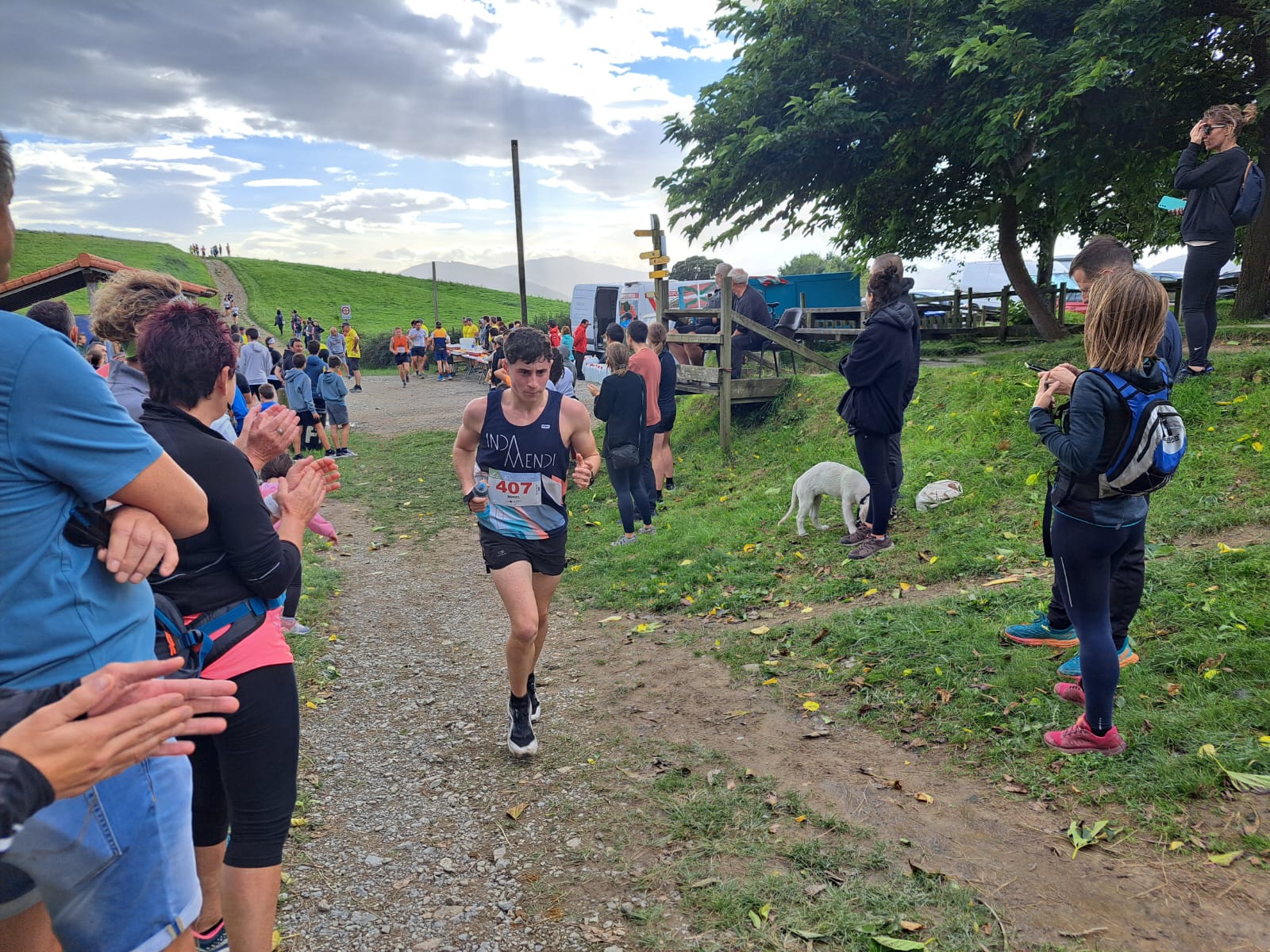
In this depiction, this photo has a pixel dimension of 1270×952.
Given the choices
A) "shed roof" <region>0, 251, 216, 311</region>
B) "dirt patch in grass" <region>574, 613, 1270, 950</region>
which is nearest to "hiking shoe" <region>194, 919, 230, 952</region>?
"dirt patch in grass" <region>574, 613, 1270, 950</region>

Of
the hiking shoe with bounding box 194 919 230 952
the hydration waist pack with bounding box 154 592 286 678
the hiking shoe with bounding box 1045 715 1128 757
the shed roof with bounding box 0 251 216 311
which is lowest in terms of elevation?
the hiking shoe with bounding box 194 919 230 952

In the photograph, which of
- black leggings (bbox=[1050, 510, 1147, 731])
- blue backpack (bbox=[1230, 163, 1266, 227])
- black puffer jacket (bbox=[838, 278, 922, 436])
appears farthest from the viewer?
black puffer jacket (bbox=[838, 278, 922, 436])

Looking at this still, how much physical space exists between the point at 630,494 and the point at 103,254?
3108 inches

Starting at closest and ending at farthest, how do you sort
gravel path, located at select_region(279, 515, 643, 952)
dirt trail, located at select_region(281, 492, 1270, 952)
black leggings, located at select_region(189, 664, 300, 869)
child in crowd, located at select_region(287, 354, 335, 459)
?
black leggings, located at select_region(189, 664, 300, 869) → dirt trail, located at select_region(281, 492, 1270, 952) → gravel path, located at select_region(279, 515, 643, 952) → child in crowd, located at select_region(287, 354, 335, 459)

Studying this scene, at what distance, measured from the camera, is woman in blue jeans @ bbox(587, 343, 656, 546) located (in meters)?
8.34

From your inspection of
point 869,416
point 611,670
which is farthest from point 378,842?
point 869,416

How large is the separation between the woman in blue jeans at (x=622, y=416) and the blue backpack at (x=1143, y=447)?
535 centimetres

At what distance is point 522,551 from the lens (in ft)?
14.1

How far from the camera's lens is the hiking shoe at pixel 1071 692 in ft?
13.4

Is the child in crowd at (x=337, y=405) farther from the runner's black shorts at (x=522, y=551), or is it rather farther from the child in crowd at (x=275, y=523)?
the runner's black shorts at (x=522, y=551)

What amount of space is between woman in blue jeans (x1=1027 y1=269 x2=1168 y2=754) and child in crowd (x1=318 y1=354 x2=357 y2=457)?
1287cm

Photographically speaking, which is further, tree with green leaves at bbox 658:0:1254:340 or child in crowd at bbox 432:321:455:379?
child in crowd at bbox 432:321:455:379

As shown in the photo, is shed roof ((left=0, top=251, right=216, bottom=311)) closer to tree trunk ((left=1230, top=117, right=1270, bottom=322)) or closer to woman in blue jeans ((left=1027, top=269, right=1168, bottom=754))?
woman in blue jeans ((left=1027, top=269, right=1168, bottom=754))

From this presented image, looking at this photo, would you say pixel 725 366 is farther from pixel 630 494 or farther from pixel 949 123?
pixel 949 123
